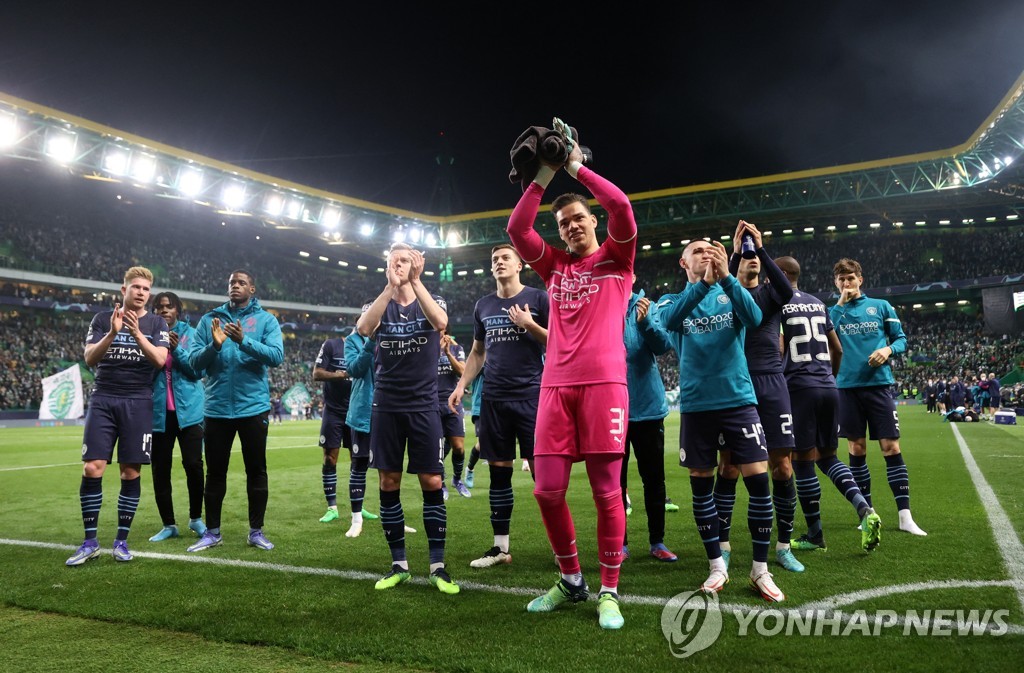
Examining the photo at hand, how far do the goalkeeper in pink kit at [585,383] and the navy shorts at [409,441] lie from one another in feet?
A: 3.32

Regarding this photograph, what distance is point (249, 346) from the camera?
5.57 meters

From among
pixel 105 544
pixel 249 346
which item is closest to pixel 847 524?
pixel 249 346

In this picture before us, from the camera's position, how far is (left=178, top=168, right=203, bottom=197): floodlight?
32531 millimetres

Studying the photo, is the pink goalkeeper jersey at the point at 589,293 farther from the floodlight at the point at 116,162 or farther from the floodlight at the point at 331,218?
the floodlight at the point at 331,218

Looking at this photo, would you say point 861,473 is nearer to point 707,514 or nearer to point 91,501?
point 707,514

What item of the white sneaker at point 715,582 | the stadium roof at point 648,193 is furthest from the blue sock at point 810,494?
the stadium roof at point 648,193

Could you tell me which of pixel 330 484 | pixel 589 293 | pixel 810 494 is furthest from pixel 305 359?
pixel 589 293

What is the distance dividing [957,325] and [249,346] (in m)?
49.9

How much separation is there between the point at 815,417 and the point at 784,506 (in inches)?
37.7

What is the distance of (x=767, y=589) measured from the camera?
3.74m

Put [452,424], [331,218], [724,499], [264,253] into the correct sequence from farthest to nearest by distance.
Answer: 1. [264,253]
2. [331,218]
3. [452,424]
4. [724,499]

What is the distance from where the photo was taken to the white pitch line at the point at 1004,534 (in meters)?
4.07

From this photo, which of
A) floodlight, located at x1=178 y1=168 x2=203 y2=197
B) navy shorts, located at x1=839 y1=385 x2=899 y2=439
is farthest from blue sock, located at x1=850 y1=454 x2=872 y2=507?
floodlight, located at x1=178 y1=168 x2=203 y2=197

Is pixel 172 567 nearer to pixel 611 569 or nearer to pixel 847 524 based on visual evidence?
pixel 611 569
